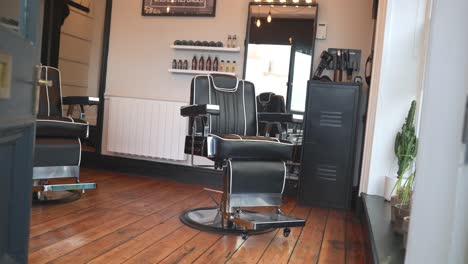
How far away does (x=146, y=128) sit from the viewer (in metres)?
4.14

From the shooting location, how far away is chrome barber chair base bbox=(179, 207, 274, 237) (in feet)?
8.11

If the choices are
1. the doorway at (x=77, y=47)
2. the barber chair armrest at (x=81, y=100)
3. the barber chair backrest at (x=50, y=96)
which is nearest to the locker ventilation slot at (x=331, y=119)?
the barber chair armrest at (x=81, y=100)

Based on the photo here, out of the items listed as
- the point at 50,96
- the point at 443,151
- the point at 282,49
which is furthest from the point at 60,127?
the point at 443,151

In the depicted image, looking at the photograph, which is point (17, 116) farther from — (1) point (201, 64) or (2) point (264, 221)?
(1) point (201, 64)

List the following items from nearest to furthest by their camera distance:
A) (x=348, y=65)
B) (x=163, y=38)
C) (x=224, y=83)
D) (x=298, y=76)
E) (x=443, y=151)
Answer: (x=443, y=151) < (x=224, y=83) < (x=348, y=65) < (x=298, y=76) < (x=163, y=38)

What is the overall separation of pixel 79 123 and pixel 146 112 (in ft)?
4.09

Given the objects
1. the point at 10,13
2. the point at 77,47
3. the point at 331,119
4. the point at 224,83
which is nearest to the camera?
the point at 10,13

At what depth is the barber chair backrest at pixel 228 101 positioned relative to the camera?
278 centimetres

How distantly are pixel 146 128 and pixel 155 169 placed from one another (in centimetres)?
44

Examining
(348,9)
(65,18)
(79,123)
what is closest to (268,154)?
(79,123)

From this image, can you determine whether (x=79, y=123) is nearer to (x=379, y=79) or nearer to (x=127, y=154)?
(x=127, y=154)

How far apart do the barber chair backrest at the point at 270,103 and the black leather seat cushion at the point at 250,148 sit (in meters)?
1.36

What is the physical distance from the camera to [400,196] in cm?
214

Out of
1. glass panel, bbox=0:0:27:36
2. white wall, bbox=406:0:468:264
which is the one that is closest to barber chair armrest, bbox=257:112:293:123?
glass panel, bbox=0:0:27:36
